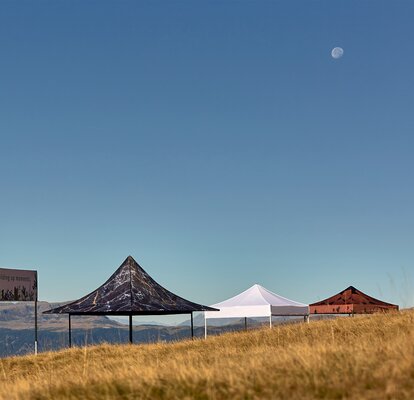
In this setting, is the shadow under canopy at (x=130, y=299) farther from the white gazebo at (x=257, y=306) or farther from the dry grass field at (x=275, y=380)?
the dry grass field at (x=275, y=380)

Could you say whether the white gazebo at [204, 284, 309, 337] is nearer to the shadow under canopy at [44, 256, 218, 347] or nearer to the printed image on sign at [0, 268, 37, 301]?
the shadow under canopy at [44, 256, 218, 347]

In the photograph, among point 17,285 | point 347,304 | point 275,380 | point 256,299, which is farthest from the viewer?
point 347,304

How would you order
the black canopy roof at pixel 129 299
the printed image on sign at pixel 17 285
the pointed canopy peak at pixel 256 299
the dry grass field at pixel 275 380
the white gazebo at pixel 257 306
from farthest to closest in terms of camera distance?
the pointed canopy peak at pixel 256 299
the white gazebo at pixel 257 306
the printed image on sign at pixel 17 285
the black canopy roof at pixel 129 299
the dry grass field at pixel 275 380

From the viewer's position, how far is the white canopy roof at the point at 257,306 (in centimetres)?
3572

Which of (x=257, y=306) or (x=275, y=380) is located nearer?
(x=275, y=380)

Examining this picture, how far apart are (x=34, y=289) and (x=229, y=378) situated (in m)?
25.5

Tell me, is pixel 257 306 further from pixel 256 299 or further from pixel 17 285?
pixel 17 285

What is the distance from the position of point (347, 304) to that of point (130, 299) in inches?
604

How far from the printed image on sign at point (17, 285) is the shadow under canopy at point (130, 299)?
6.43ft

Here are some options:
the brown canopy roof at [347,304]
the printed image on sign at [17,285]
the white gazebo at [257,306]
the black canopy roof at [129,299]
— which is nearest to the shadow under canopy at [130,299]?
the black canopy roof at [129,299]

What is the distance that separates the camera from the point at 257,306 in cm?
3575

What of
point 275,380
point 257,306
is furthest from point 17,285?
point 275,380

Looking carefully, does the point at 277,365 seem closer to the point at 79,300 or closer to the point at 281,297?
the point at 79,300

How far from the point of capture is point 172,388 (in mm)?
9734
